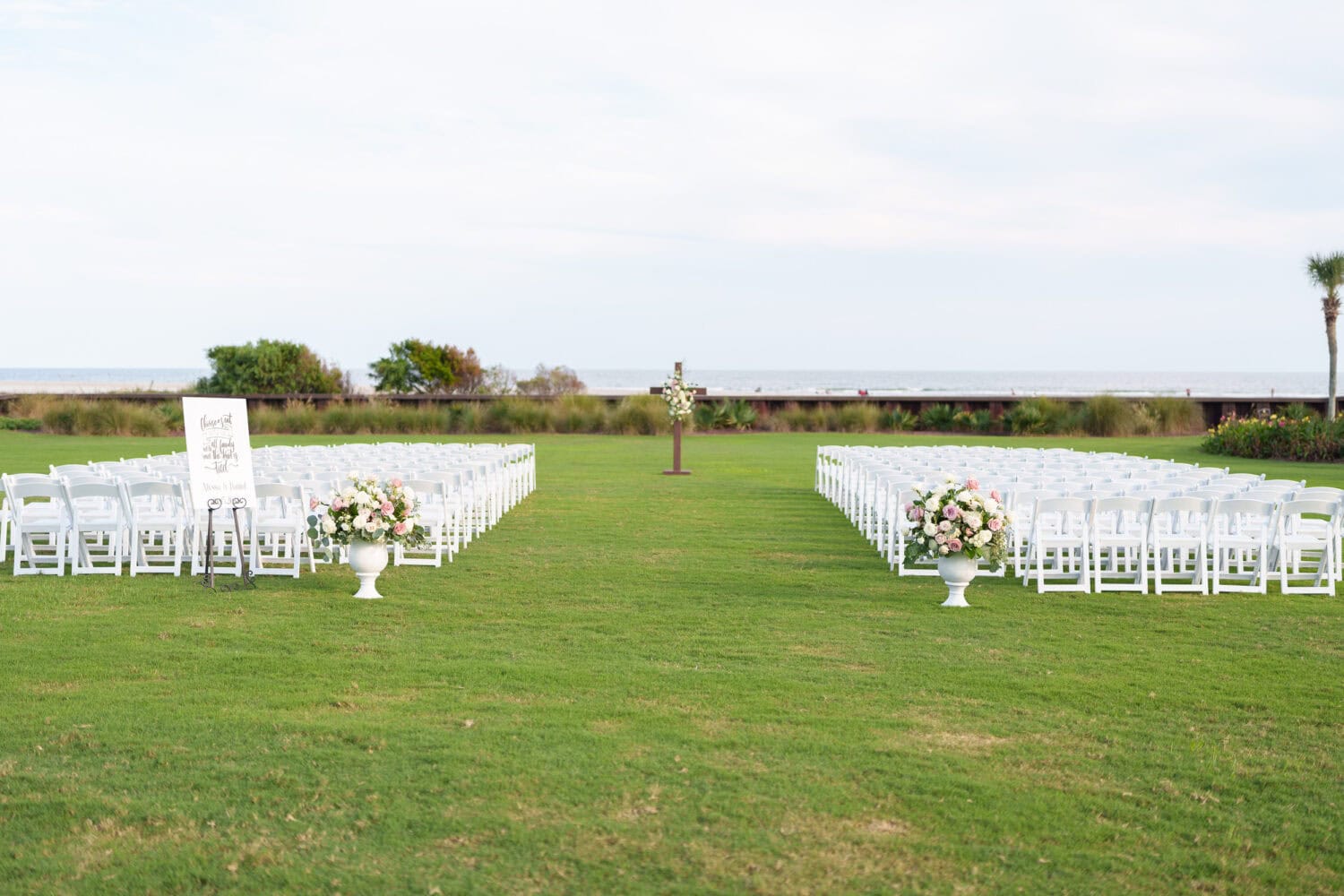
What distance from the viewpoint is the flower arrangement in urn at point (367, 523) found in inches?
408

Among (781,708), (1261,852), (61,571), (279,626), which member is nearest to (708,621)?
(781,708)

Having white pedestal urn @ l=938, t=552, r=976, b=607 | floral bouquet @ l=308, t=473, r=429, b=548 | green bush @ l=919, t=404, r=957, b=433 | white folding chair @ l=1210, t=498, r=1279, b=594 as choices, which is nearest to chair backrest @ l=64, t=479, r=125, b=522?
floral bouquet @ l=308, t=473, r=429, b=548

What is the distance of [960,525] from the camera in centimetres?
1014

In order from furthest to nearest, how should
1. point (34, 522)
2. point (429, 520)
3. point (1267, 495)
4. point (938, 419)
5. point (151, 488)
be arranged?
1. point (938, 419)
2. point (429, 520)
3. point (34, 522)
4. point (1267, 495)
5. point (151, 488)

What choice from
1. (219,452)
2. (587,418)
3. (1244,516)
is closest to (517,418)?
(587,418)

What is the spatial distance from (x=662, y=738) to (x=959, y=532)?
181 inches

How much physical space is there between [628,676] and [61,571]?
660cm

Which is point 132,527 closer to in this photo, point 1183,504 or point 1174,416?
point 1183,504

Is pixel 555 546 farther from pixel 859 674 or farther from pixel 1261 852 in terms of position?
pixel 1261 852

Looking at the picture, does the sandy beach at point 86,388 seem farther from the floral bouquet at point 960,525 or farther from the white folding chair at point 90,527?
the floral bouquet at point 960,525

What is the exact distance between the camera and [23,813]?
523cm

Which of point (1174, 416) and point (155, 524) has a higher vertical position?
point (1174, 416)

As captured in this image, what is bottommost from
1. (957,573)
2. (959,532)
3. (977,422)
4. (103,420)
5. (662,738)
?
(662,738)

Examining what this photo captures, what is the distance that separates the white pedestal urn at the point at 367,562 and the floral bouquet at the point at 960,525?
14.7 ft
